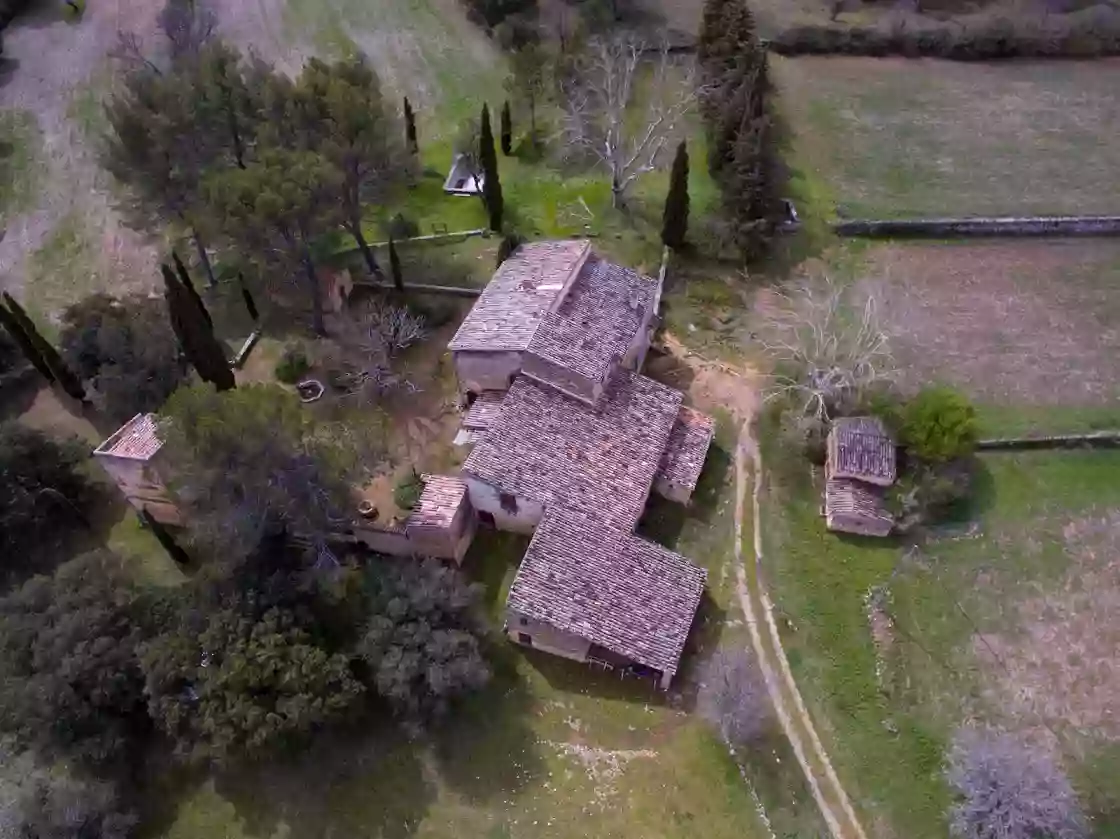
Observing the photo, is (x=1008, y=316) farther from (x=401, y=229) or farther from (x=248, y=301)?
(x=248, y=301)

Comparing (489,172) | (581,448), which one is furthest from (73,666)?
(489,172)

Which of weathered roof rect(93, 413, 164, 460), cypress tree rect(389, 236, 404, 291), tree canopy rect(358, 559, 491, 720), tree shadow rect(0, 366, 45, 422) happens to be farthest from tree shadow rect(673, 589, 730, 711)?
tree shadow rect(0, 366, 45, 422)

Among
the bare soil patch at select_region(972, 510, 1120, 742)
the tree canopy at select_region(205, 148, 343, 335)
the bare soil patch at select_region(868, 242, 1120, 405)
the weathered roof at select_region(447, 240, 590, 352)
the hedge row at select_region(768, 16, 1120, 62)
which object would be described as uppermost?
the tree canopy at select_region(205, 148, 343, 335)

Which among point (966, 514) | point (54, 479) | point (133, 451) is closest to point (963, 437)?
point (966, 514)

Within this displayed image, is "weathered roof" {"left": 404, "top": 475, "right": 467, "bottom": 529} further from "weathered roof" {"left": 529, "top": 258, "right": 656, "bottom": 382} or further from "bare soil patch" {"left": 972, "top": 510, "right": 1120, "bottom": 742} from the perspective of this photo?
"bare soil patch" {"left": 972, "top": 510, "right": 1120, "bottom": 742}

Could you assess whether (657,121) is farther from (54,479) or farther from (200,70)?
(54,479)

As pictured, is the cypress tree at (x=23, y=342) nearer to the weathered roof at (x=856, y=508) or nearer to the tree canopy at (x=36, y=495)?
the tree canopy at (x=36, y=495)

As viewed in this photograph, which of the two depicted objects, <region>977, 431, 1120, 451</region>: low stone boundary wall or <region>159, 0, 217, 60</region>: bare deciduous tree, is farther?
<region>159, 0, 217, 60</region>: bare deciduous tree

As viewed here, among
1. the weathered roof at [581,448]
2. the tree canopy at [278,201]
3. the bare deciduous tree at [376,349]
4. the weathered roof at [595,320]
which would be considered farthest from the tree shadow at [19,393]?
the weathered roof at [595,320]
